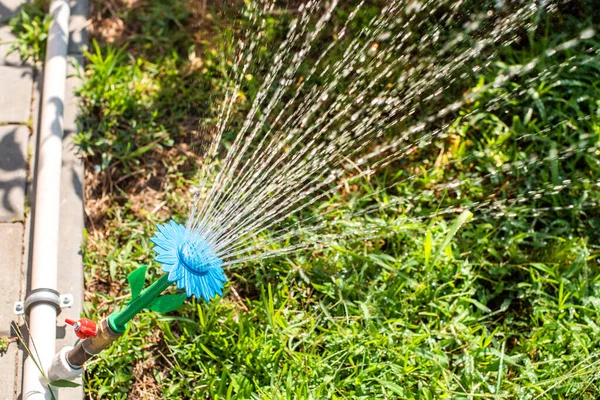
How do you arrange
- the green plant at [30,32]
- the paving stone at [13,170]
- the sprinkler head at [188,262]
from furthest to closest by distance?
1. the green plant at [30,32]
2. the paving stone at [13,170]
3. the sprinkler head at [188,262]

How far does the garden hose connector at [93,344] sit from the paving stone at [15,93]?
1225 millimetres

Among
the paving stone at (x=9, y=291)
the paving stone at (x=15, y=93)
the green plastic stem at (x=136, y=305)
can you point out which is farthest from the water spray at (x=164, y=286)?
the paving stone at (x=15, y=93)

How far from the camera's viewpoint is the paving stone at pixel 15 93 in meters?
2.98

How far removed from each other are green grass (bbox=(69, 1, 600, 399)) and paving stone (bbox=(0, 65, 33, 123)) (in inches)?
9.6

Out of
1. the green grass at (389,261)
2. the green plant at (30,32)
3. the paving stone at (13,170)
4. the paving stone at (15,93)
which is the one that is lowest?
the green grass at (389,261)

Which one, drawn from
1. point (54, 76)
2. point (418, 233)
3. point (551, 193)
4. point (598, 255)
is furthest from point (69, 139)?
point (598, 255)

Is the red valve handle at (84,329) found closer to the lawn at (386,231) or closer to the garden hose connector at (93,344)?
the garden hose connector at (93,344)

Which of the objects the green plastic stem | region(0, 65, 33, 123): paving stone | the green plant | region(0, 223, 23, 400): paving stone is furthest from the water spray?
the green plant

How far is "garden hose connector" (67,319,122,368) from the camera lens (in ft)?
6.80

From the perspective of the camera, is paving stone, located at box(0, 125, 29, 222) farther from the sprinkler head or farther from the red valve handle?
the sprinkler head

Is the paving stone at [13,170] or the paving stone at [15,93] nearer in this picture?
the paving stone at [13,170]

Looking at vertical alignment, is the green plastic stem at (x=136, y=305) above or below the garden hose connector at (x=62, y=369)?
above

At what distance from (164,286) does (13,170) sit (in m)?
1.17

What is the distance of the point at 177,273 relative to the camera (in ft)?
6.29
